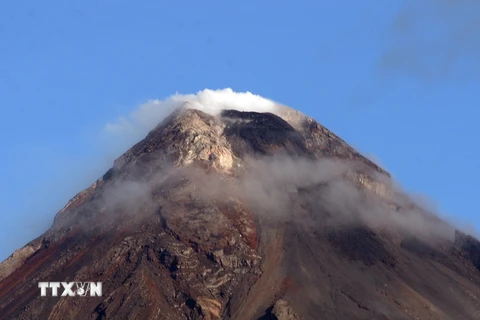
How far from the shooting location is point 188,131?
19825 cm

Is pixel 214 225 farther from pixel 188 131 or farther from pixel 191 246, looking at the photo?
pixel 188 131

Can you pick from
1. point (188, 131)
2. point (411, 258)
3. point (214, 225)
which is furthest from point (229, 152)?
point (411, 258)

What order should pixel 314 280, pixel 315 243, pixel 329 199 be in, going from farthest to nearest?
pixel 329 199 → pixel 315 243 → pixel 314 280

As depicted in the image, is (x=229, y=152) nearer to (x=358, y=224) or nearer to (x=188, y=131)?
(x=188, y=131)

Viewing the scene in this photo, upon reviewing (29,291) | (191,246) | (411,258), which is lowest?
(29,291)

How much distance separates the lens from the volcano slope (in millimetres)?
159000

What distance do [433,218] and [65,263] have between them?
62.6m

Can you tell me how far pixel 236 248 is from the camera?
172m

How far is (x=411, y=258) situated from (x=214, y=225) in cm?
2912

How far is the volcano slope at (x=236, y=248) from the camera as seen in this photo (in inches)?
6260

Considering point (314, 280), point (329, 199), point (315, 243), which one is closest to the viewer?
point (314, 280)

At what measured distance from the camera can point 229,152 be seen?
196 meters

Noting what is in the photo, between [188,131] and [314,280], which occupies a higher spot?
[188,131]

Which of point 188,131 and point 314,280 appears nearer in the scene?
point 314,280
